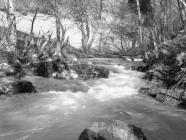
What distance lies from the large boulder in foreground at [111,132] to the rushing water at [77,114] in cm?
107

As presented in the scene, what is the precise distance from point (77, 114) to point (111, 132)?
9.01ft

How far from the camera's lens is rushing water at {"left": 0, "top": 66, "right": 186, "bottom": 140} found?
580 cm

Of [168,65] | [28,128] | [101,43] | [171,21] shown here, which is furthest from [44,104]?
[101,43]

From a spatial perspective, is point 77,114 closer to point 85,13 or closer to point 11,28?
point 11,28

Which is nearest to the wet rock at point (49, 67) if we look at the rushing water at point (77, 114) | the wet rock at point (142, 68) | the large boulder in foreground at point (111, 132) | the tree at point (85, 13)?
the rushing water at point (77, 114)

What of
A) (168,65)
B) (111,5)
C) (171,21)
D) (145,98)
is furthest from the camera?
(111,5)

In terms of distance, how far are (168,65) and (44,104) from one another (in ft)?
18.7

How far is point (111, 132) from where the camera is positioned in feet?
14.8

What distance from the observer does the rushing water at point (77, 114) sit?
580 centimetres

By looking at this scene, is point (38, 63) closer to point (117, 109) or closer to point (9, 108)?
point (9, 108)

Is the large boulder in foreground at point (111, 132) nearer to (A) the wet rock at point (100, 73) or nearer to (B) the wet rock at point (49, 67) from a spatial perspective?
(B) the wet rock at point (49, 67)

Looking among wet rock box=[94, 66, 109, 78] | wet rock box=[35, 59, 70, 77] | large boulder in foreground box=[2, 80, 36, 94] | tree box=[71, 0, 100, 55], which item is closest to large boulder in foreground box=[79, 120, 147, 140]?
large boulder in foreground box=[2, 80, 36, 94]

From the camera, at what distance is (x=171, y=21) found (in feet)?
60.2

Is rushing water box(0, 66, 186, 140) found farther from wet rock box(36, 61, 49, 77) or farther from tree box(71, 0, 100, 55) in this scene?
tree box(71, 0, 100, 55)
